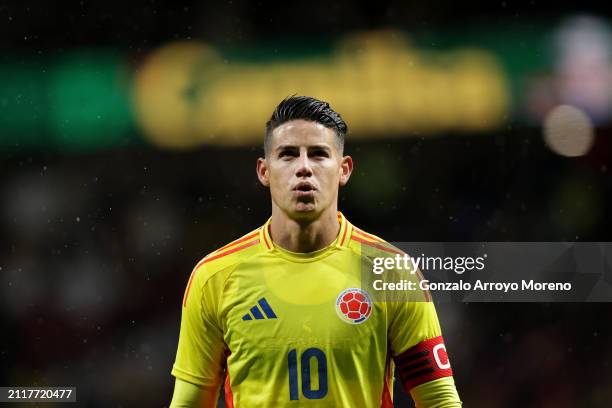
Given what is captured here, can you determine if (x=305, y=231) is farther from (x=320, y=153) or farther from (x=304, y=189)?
(x=320, y=153)

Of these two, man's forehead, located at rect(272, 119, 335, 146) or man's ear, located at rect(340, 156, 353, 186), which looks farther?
man's ear, located at rect(340, 156, 353, 186)

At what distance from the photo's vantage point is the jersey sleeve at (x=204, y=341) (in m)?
2.73

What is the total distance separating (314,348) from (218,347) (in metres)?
0.34

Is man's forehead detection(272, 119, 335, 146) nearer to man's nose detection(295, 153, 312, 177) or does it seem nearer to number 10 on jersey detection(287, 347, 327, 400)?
man's nose detection(295, 153, 312, 177)

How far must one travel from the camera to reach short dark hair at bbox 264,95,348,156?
271 cm

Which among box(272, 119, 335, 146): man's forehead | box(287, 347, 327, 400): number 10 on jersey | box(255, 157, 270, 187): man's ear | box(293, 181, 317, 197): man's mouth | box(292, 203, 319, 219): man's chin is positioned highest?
box(272, 119, 335, 146): man's forehead

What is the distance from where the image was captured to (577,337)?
12.7 feet

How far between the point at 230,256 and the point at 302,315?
0.33 m

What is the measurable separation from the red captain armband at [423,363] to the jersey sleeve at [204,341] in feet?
1.94

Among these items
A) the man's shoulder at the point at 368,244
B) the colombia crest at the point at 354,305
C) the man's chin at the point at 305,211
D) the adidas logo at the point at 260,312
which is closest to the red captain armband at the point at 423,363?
the colombia crest at the point at 354,305

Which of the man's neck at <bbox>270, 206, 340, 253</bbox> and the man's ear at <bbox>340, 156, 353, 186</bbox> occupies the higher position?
the man's ear at <bbox>340, 156, 353, 186</bbox>

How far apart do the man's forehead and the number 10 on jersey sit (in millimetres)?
668

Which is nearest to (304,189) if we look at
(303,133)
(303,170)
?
(303,170)

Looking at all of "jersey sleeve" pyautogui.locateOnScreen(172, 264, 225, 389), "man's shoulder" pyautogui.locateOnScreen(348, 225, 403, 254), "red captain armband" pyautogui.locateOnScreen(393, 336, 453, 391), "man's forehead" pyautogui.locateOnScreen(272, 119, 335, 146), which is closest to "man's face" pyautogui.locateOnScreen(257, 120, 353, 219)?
"man's forehead" pyautogui.locateOnScreen(272, 119, 335, 146)
